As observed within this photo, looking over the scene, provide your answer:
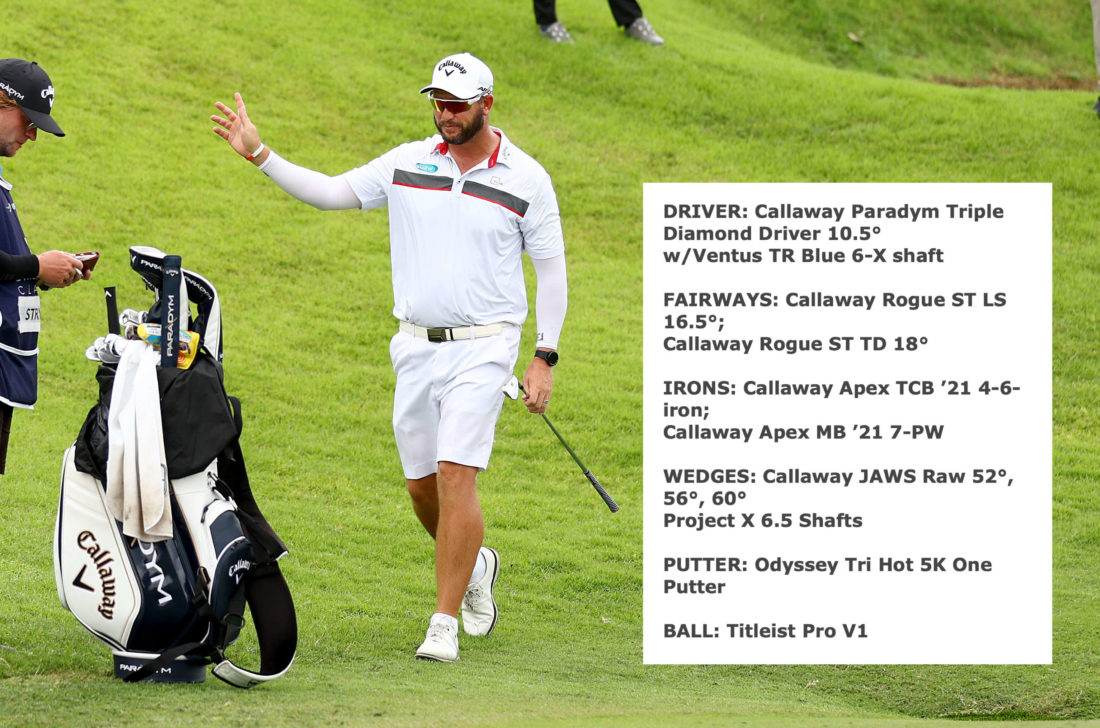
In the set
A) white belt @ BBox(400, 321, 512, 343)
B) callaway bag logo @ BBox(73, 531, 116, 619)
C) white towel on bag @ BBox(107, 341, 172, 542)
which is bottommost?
callaway bag logo @ BBox(73, 531, 116, 619)

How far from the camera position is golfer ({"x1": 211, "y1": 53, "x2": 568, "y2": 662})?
5.68m

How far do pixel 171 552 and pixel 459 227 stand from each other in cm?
180

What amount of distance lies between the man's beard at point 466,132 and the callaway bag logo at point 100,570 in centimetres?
215

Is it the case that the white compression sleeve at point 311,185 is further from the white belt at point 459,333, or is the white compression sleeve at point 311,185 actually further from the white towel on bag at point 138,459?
the white towel on bag at point 138,459

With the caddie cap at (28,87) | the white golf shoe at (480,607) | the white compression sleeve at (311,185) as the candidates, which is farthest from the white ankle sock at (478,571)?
the caddie cap at (28,87)

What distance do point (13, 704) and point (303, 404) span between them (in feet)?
20.3

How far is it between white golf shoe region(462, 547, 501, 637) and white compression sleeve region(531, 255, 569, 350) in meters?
1.06

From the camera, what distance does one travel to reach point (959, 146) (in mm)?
15469

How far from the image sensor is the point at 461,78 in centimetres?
569

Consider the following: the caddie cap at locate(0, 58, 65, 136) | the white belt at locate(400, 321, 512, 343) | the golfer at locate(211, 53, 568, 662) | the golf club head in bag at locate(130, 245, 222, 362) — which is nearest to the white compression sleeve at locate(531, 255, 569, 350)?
the golfer at locate(211, 53, 568, 662)

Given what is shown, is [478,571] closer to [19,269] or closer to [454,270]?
[454,270]

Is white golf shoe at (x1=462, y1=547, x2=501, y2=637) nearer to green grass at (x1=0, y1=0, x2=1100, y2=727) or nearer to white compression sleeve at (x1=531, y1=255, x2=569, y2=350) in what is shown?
green grass at (x1=0, y1=0, x2=1100, y2=727)

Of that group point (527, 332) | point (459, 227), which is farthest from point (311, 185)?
point (527, 332)

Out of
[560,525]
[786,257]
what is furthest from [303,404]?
[786,257]
